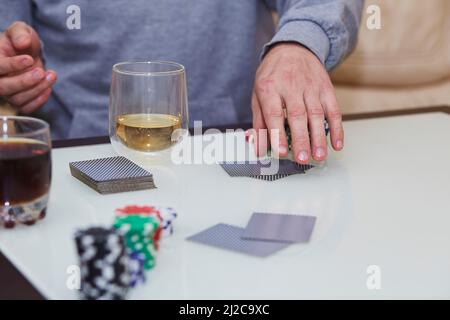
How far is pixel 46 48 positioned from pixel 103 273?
107cm

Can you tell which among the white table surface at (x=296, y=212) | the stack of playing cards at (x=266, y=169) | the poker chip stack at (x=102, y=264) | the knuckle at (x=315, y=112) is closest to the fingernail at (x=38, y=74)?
the white table surface at (x=296, y=212)

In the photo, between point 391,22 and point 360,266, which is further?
point 391,22

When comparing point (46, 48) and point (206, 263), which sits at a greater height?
point (46, 48)

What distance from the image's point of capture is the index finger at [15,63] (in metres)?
1.20

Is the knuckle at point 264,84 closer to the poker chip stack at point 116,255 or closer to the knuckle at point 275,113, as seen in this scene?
the knuckle at point 275,113

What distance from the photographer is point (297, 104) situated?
1171 millimetres

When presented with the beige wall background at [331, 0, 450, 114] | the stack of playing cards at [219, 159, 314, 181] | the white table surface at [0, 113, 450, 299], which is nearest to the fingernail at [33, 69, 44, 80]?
the white table surface at [0, 113, 450, 299]

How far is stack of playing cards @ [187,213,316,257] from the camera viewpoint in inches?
32.8

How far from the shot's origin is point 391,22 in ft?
7.98

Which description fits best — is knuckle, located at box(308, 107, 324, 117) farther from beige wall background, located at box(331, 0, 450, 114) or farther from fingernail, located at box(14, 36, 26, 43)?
beige wall background, located at box(331, 0, 450, 114)

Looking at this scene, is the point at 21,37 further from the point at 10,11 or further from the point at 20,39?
the point at 10,11

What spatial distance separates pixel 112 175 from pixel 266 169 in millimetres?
245
